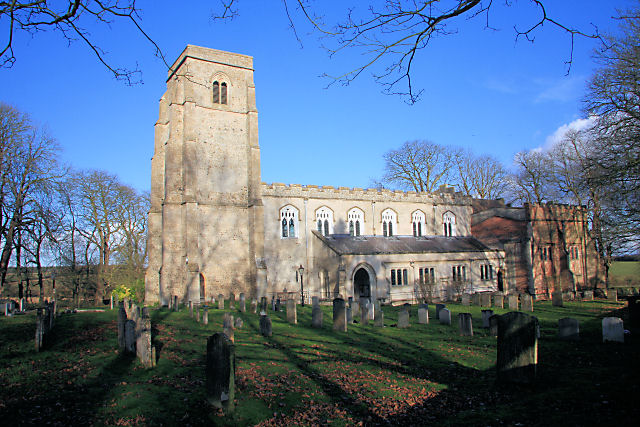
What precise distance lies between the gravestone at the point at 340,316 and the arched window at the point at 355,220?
17557 millimetres

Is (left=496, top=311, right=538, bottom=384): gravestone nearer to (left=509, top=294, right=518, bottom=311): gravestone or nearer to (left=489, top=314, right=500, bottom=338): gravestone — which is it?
(left=489, top=314, right=500, bottom=338): gravestone

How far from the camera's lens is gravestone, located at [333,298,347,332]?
47.5 feet

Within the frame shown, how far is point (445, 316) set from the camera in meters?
16.5

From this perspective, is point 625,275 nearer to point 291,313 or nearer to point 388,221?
point 388,221

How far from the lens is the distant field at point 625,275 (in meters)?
36.6

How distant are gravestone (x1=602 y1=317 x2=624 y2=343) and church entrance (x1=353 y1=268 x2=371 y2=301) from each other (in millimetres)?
18196

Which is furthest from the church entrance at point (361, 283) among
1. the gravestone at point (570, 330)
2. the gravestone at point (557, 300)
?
the gravestone at point (570, 330)

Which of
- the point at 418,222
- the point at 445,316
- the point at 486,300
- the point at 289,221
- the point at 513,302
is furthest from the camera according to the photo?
the point at 418,222

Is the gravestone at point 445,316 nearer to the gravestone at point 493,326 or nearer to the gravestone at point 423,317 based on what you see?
the gravestone at point 423,317

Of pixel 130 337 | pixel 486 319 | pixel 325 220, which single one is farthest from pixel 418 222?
pixel 130 337

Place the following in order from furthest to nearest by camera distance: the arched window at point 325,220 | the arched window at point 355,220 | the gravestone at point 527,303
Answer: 1. the arched window at point 355,220
2. the arched window at point 325,220
3. the gravestone at point 527,303

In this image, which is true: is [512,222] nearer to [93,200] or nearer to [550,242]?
[550,242]

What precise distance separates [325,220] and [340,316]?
1711cm

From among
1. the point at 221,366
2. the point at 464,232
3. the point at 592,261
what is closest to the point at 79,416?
the point at 221,366
